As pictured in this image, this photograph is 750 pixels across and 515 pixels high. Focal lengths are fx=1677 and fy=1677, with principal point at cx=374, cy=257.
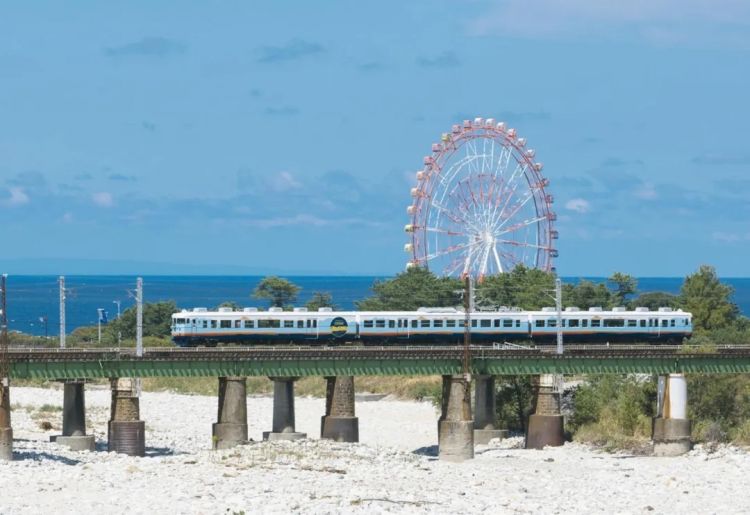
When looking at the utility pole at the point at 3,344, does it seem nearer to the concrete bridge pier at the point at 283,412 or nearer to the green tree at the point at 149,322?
the concrete bridge pier at the point at 283,412

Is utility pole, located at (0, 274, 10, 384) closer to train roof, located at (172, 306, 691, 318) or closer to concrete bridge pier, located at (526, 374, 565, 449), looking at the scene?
concrete bridge pier, located at (526, 374, 565, 449)

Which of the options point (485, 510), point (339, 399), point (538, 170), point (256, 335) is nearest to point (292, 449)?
point (339, 399)

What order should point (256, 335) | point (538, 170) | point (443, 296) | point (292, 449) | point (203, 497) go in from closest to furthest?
point (203, 497)
point (292, 449)
point (256, 335)
point (538, 170)
point (443, 296)

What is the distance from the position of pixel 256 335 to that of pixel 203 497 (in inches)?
1692

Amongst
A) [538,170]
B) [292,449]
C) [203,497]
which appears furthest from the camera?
[538,170]

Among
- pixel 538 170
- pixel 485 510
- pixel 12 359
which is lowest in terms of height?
pixel 485 510

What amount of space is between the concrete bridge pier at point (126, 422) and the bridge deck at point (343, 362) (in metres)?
0.83

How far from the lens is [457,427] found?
8269cm

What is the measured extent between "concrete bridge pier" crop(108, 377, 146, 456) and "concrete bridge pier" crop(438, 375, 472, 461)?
14798 millimetres

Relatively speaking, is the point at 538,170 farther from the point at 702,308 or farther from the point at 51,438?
the point at 51,438

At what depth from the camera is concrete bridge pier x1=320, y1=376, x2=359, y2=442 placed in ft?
291

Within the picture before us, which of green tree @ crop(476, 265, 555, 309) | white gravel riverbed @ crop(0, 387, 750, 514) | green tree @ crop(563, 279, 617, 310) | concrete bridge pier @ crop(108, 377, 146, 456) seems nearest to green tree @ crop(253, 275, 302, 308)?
green tree @ crop(476, 265, 555, 309)

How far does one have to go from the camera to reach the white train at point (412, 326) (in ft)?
345

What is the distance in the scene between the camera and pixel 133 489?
65.2 metres
